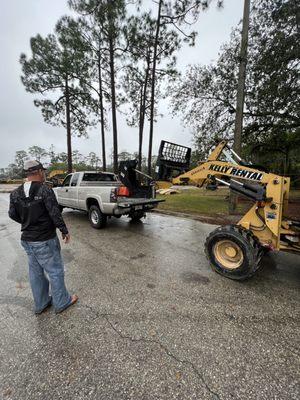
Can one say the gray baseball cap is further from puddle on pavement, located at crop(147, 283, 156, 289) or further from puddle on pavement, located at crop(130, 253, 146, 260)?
puddle on pavement, located at crop(130, 253, 146, 260)

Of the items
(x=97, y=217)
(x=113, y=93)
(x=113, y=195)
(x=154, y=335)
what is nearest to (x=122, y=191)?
(x=113, y=195)

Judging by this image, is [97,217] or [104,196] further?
[97,217]

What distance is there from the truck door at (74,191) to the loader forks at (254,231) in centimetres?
545

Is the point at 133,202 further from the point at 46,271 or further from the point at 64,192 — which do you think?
the point at 46,271

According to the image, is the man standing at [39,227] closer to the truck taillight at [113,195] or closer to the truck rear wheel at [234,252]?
the truck rear wheel at [234,252]

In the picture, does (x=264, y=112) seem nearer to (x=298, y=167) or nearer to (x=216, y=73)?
(x=216, y=73)

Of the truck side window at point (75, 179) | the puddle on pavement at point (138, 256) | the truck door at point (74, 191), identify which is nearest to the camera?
the puddle on pavement at point (138, 256)

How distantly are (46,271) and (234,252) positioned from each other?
118 inches

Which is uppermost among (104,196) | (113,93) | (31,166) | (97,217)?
(113,93)

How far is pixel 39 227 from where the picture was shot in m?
2.53

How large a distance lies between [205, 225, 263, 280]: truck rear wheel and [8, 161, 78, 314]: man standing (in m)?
2.56

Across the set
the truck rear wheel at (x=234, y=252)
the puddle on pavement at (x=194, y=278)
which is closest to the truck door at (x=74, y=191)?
the puddle on pavement at (x=194, y=278)

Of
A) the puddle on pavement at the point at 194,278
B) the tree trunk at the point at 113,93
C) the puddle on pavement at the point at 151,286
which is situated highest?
the tree trunk at the point at 113,93

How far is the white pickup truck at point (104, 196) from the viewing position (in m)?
Answer: 6.23
